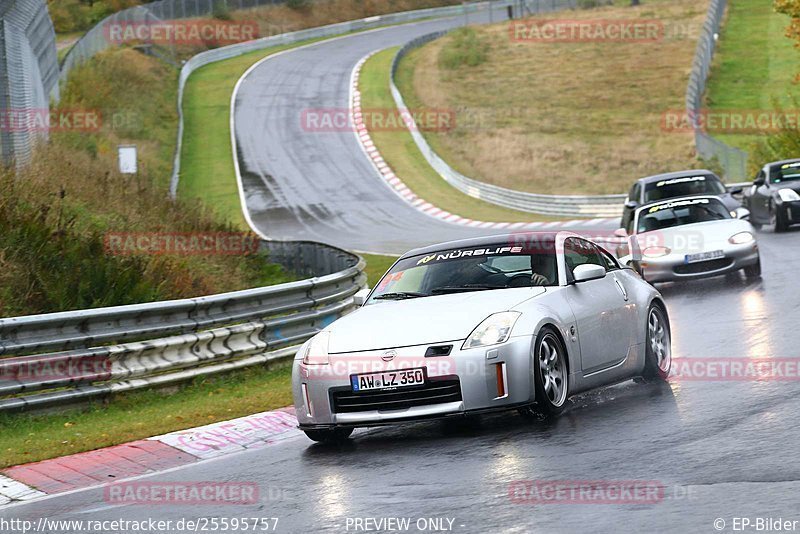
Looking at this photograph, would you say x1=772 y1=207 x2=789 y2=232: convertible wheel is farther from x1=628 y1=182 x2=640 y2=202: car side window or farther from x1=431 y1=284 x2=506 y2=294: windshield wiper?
x1=431 y1=284 x2=506 y2=294: windshield wiper

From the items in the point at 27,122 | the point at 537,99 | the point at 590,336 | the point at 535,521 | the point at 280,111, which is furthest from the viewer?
the point at 537,99

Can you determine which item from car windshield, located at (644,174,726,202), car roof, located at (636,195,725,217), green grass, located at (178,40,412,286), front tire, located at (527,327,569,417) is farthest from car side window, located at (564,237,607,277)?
green grass, located at (178,40,412,286)

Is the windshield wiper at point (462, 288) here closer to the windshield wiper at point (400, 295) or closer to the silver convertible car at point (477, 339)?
the silver convertible car at point (477, 339)

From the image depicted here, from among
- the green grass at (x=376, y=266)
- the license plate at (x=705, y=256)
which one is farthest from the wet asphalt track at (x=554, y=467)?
the green grass at (x=376, y=266)

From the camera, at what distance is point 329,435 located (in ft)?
30.2

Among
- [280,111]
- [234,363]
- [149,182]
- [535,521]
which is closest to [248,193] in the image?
[280,111]

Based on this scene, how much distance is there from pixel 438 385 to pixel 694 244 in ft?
35.7

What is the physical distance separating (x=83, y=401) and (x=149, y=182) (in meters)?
14.5

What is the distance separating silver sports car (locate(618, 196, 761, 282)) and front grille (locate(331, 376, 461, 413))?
9.61 m

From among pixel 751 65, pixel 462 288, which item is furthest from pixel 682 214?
pixel 751 65

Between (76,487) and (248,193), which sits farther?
(248,193)

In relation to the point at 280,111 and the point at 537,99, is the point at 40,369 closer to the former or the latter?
the point at 280,111

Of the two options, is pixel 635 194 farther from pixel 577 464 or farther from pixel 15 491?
pixel 15 491

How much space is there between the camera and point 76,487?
834cm
